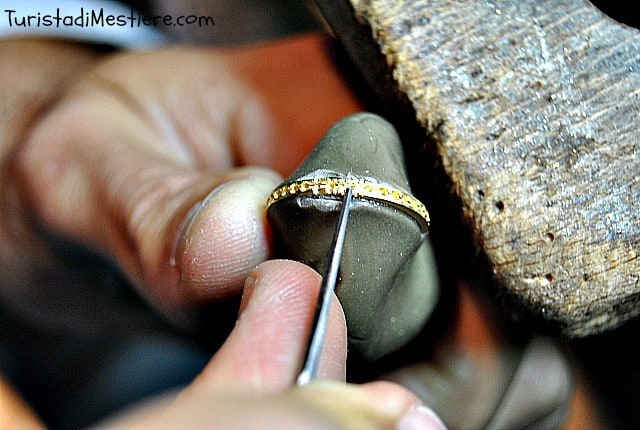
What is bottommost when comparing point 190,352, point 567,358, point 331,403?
point 190,352

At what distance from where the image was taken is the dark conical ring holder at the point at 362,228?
1.22 feet

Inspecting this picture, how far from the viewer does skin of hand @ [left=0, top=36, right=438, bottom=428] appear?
0.93ft

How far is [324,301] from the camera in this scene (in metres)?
0.33

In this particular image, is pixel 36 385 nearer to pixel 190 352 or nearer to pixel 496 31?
pixel 190 352

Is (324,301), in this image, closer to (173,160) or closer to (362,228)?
(362,228)

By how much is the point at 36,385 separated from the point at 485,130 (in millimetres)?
780

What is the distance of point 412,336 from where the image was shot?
45cm

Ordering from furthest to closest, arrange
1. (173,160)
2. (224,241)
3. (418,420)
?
(173,160) < (224,241) < (418,420)

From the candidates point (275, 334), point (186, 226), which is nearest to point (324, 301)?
point (275, 334)

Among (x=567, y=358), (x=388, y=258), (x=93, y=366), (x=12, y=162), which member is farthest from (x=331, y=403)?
(x=93, y=366)

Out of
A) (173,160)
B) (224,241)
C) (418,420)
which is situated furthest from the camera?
(173,160)

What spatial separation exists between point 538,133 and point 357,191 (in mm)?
143

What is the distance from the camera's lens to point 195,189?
0.49m

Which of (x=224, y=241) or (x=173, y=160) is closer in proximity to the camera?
(x=224, y=241)
